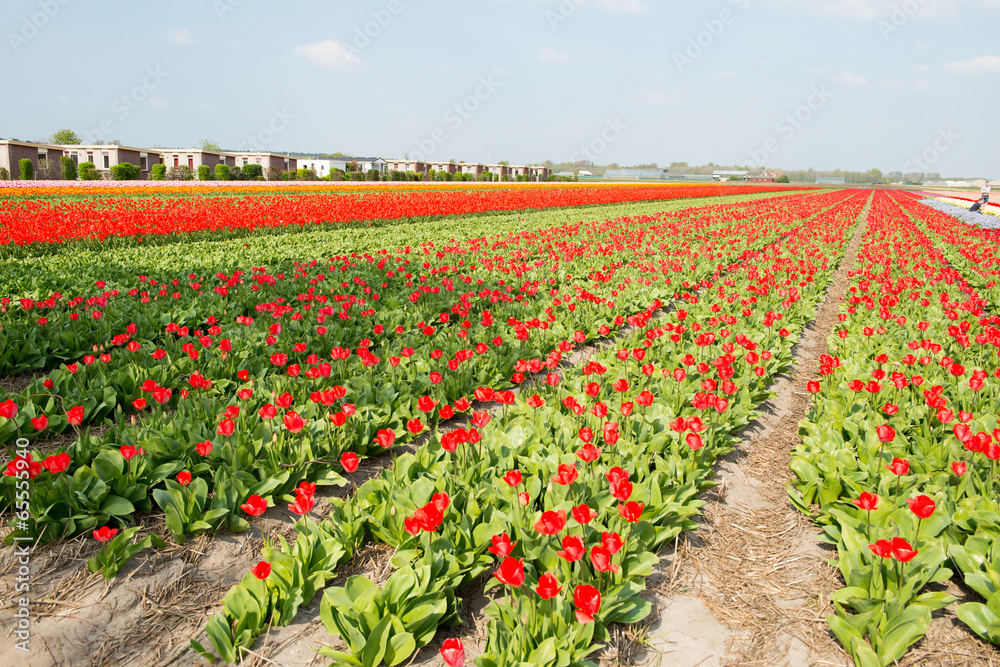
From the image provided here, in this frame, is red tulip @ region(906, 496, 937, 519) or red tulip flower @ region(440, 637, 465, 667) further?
red tulip @ region(906, 496, 937, 519)

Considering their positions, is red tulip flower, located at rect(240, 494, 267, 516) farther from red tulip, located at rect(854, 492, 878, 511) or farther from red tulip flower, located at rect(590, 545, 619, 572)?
red tulip, located at rect(854, 492, 878, 511)

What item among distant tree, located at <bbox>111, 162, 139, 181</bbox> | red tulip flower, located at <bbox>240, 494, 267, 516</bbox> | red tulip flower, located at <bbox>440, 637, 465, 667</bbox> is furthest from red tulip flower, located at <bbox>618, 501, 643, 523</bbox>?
distant tree, located at <bbox>111, 162, 139, 181</bbox>

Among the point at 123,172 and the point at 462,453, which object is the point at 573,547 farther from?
the point at 123,172

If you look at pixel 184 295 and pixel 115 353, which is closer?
pixel 115 353

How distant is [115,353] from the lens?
4.68 meters

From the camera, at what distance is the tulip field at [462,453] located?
88.2 inches

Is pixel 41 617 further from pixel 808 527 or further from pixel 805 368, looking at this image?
pixel 805 368

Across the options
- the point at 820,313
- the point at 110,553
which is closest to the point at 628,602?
the point at 110,553

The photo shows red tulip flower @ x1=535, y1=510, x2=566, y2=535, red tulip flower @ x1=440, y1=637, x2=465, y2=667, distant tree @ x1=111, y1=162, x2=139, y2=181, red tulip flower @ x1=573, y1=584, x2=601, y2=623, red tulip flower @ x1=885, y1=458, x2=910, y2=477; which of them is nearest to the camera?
red tulip flower @ x1=440, y1=637, x2=465, y2=667

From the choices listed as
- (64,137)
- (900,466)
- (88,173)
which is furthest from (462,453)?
(64,137)

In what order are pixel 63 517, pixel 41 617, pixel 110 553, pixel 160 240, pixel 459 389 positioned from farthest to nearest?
1. pixel 160 240
2. pixel 459 389
3. pixel 63 517
4. pixel 110 553
5. pixel 41 617

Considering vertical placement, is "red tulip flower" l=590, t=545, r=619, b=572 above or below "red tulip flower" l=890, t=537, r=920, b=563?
below

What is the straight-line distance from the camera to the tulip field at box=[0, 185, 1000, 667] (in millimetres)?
2240

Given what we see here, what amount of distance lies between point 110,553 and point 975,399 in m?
5.39
